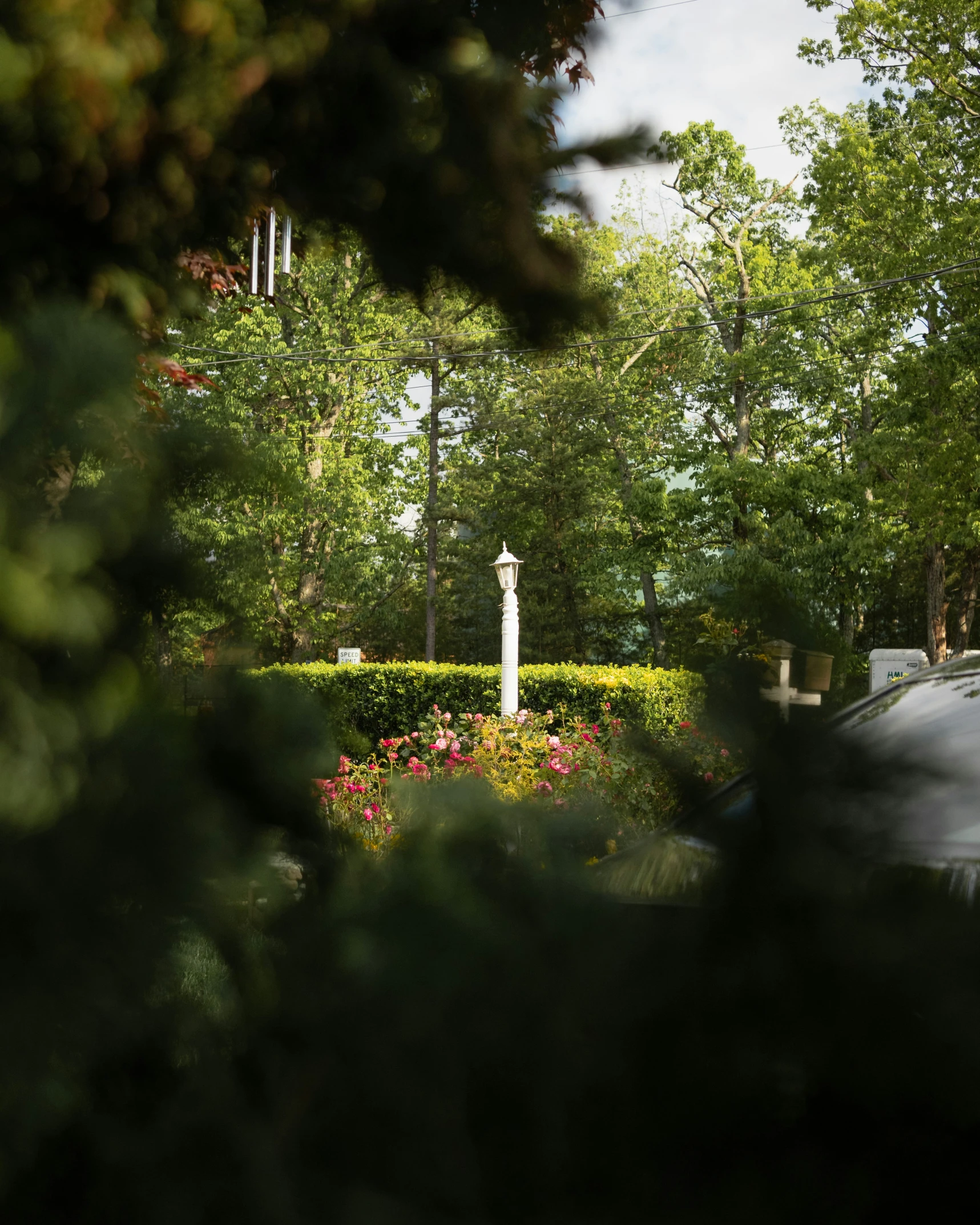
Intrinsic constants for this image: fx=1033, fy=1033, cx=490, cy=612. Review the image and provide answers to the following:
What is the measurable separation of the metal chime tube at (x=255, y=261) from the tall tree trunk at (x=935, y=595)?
71.4 feet

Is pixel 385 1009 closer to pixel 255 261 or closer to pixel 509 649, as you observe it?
pixel 255 261

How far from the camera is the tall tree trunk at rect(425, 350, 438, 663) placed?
88.6ft

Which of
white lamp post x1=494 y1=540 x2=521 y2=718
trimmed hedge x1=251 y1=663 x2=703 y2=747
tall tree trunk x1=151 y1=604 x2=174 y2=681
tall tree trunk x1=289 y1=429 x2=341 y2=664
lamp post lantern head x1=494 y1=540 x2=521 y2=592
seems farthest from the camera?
tall tree trunk x1=289 y1=429 x2=341 y2=664

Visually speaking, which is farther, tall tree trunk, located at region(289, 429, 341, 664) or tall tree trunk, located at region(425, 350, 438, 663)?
tall tree trunk, located at region(425, 350, 438, 663)

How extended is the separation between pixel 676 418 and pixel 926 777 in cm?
2882

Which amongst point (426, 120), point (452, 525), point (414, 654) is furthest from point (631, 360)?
point (426, 120)

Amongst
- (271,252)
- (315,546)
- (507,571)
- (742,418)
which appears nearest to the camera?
(271,252)

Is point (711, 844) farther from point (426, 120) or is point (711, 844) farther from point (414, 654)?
point (414, 654)

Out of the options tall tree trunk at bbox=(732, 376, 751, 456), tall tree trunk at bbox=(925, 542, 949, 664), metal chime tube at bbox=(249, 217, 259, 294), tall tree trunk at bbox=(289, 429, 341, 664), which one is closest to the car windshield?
metal chime tube at bbox=(249, 217, 259, 294)

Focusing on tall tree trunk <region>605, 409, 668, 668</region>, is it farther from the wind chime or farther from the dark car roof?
the dark car roof

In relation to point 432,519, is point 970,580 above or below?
below

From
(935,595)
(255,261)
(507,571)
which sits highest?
(935,595)

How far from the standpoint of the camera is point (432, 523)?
27.3 meters

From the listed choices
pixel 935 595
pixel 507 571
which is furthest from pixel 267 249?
pixel 935 595
